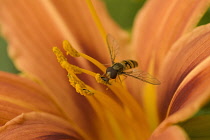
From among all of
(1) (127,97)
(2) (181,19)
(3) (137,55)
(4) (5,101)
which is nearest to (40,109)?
(4) (5,101)

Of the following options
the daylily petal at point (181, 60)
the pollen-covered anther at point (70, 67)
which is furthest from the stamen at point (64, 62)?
the daylily petal at point (181, 60)

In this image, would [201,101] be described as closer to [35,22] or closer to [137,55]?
[137,55]

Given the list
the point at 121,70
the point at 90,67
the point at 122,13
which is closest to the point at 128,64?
the point at 121,70

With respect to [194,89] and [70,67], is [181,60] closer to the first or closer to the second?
[194,89]

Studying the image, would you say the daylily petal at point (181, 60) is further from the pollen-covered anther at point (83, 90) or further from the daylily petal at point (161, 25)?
the pollen-covered anther at point (83, 90)

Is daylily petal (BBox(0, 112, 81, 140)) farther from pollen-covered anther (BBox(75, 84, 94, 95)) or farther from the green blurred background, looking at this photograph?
the green blurred background

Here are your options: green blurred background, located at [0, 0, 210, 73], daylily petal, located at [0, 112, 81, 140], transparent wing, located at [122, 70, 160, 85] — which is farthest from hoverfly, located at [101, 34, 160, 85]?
green blurred background, located at [0, 0, 210, 73]
